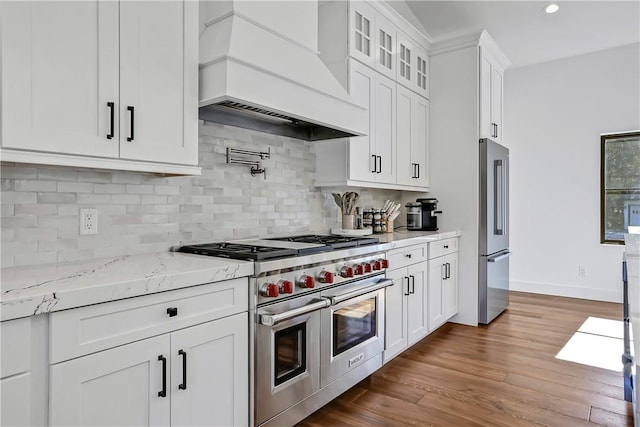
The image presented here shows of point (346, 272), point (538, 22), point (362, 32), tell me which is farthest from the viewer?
point (538, 22)

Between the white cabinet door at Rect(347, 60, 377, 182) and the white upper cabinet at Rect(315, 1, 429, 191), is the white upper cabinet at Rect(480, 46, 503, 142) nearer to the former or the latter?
the white upper cabinet at Rect(315, 1, 429, 191)

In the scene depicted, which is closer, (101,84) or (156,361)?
(156,361)

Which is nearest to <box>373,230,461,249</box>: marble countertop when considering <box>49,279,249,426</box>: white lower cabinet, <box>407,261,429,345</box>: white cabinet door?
<box>407,261,429,345</box>: white cabinet door

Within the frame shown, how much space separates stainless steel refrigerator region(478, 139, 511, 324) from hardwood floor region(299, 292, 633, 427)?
40 cm

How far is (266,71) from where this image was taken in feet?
6.69

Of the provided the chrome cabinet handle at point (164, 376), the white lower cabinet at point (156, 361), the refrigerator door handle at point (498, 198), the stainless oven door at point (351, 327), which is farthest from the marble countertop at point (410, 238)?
the chrome cabinet handle at point (164, 376)

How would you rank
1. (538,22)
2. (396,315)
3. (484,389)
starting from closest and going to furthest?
(484,389)
(396,315)
(538,22)

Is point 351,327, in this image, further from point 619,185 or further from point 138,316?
point 619,185

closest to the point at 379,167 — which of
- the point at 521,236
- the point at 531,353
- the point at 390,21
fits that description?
the point at 390,21

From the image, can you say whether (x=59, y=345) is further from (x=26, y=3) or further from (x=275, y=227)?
(x=275, y=227)

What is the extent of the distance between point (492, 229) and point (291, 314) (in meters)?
2.80

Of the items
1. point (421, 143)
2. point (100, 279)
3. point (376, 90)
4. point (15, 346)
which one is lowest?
point (15, 346)

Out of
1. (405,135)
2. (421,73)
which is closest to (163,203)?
(405,135)

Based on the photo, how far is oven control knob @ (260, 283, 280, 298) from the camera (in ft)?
5.95
